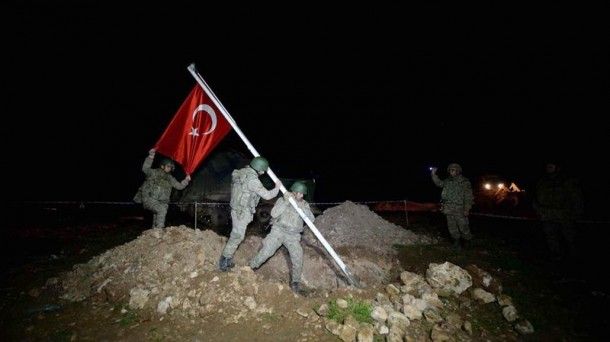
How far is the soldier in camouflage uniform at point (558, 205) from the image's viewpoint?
6.55 meters

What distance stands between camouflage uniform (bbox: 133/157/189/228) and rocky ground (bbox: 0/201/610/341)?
966 mm

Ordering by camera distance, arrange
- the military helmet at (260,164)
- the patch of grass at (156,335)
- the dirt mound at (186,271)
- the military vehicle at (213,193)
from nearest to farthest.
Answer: the patch of grass at (156,335) → the dirt mound at (186,271) → the military helmet at (260,164) → the military vehicle at (213,193)

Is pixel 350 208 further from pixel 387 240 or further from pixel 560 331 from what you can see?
pixel 560 331

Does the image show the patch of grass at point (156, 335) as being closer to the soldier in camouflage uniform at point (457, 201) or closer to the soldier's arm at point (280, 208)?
the soldier's arm at point (280, 208)

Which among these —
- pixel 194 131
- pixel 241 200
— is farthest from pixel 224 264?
pixel 194 131

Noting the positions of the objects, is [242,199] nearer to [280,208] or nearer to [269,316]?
[280,208]

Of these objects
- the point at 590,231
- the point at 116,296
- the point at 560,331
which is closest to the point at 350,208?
the point at 560,331

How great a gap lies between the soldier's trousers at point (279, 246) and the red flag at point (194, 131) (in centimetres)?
194

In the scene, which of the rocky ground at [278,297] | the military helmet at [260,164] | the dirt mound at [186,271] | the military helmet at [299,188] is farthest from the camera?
the military helmet at [299,188]

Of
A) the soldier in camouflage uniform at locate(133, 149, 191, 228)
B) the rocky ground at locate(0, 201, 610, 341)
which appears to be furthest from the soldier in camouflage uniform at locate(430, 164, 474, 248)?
the soldier in camouflage uniform at locate(133, 149, 191, 228)

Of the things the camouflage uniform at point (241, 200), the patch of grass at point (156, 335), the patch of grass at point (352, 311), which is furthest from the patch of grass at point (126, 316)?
the patch of grass at point (352, 311)

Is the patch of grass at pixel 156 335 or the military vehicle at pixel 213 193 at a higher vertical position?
the military vehicle at pixel 213 193

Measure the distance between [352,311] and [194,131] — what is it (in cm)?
402

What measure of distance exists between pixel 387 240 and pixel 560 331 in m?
4.65
